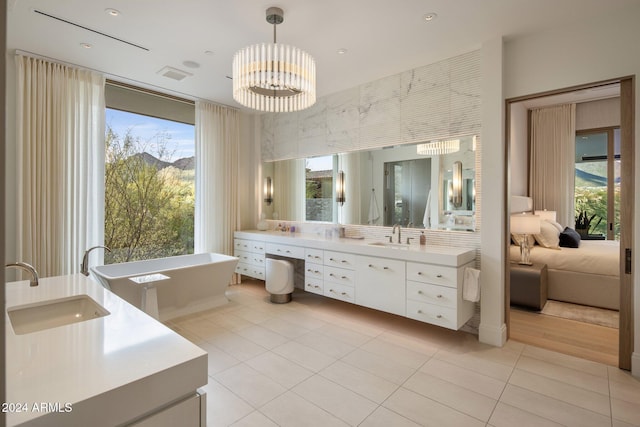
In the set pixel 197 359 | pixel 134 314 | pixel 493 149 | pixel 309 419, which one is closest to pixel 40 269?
pixel 134 314

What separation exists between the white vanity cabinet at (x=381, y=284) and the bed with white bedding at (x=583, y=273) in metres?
2.23

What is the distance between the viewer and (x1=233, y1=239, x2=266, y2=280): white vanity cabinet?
4.73 m

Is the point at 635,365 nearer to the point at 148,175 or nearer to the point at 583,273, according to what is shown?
the point at 583,273

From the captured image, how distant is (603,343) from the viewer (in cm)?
303

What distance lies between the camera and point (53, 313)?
1.65m

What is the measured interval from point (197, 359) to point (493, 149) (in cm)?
312

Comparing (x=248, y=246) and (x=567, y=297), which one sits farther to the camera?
(x=248, y=246)

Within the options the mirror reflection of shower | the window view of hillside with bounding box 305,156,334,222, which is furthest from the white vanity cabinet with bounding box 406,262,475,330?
the window view of hillside with bounding box 305,156,334,222

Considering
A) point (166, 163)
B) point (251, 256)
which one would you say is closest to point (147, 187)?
point (166, 163)

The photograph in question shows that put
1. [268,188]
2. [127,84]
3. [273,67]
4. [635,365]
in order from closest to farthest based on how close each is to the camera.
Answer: [273,67] → [635,365] → [127,84] → [268,188]

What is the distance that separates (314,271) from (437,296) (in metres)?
1.59

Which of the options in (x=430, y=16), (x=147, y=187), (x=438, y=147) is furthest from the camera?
(x=147, y=187)

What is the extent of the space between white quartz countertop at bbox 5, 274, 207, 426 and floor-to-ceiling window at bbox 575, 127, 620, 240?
7188 millimetres

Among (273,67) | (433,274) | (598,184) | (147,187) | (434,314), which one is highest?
(273,67)
